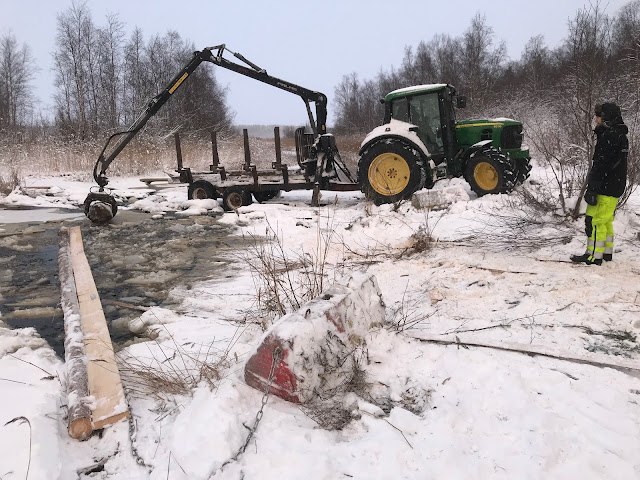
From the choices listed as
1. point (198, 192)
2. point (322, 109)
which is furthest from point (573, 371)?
point (198, 192)

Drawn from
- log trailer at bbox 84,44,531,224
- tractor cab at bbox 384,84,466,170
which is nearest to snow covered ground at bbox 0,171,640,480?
log trailer at bbox 84,44,531,224

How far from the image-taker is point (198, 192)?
1048 cm

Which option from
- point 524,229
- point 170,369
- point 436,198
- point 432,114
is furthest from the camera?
point 432,114

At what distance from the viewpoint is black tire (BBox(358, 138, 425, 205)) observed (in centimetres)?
864

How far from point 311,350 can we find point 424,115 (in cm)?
742

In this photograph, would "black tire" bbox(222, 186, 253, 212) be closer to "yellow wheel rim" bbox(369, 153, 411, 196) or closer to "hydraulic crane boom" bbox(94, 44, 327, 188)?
"hydraulic crane boom" bbox(94, 44, 327, 188)

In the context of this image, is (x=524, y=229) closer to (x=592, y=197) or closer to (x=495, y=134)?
(x=592, y=197)

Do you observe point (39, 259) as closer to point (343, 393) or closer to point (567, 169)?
point (343, 393)

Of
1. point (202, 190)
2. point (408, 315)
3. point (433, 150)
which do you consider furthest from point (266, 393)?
point (202, 190)

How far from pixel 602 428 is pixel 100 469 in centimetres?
226

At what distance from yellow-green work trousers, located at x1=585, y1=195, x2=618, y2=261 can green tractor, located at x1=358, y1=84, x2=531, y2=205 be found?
13.3ft

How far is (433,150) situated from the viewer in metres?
9.18

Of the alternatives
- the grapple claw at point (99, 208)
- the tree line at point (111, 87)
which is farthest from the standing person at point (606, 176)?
the tree line at point (111, 87)

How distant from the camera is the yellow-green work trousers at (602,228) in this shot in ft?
14.6
